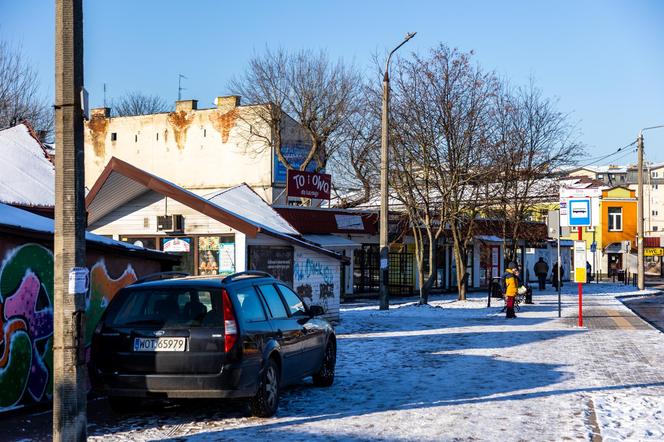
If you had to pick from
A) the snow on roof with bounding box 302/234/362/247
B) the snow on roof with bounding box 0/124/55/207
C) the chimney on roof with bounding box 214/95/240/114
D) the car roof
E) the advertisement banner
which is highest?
the chimney on roof with bounding box 214/95/240/114

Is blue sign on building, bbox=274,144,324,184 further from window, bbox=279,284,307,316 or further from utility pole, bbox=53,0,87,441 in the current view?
utility pole, bbox=53,0,87,441

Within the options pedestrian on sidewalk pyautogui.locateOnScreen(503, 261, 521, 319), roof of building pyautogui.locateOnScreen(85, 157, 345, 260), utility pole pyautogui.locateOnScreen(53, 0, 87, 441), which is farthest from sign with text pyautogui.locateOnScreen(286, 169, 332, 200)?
utility pole pyautogui.locateOnScreen(53, 0, 87, 441)

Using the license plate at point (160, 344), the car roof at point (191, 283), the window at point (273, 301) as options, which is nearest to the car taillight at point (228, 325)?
the car roof at point (191, 283)

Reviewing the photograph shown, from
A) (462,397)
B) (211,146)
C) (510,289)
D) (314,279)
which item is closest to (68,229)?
(462,397)

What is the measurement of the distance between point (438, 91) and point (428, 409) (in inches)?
859

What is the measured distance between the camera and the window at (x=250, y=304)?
30.3 ft

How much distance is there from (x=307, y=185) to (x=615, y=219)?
Result: 51.6 metres

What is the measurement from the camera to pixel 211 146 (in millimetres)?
49625

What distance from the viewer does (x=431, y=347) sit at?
16375 mm

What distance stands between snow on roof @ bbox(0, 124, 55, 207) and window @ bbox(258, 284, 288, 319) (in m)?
7.04

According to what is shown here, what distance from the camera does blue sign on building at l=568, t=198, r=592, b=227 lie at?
68.3 feet

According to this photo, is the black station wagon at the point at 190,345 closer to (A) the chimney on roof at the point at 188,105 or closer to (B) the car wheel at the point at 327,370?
(B) the car wheel at the point at 327,370

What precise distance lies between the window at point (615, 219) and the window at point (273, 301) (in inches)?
2873

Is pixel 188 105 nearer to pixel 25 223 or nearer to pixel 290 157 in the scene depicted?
pixel 290 157
